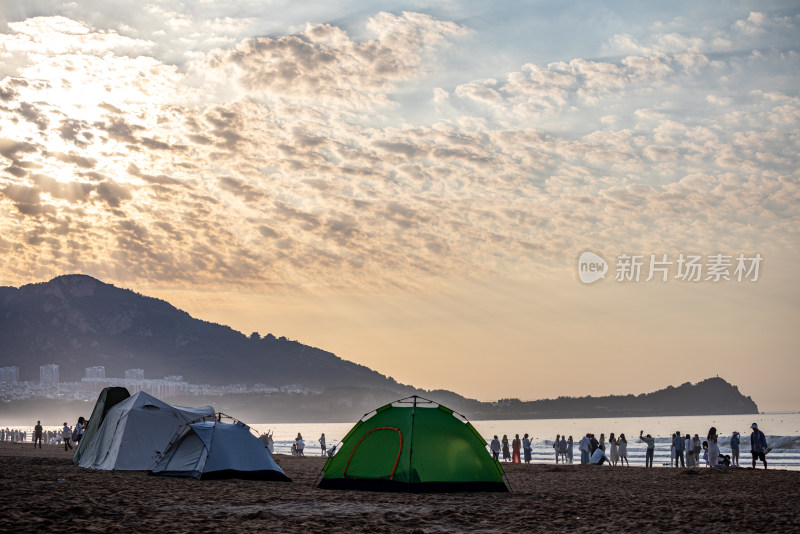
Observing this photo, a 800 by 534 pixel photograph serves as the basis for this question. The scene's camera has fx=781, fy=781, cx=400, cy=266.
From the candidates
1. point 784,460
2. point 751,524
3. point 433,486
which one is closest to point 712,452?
point 433,486

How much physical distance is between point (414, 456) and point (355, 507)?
353 centimetres

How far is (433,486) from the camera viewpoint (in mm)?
17734

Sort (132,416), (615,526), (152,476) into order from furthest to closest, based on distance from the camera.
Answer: (132,416), (152,476), (615,526)

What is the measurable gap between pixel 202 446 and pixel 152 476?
5.16 ft

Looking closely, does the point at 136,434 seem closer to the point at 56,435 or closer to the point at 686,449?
the point at 686,449

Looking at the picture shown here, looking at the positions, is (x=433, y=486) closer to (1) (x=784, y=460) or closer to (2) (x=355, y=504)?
(2) (x=355, y=504)

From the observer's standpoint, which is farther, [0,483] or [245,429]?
[245,429]

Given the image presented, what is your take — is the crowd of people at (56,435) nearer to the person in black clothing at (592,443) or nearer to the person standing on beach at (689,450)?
the person in black clothing at (592,443)

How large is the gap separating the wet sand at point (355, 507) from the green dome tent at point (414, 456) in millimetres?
550

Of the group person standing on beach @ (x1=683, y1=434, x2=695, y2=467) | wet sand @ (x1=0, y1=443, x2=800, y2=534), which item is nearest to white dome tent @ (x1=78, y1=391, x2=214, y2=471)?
wet sand @ (x1=0, y1=443, x2=800, y2=534)

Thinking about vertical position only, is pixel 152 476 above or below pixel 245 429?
below

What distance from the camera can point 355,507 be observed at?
14.7m

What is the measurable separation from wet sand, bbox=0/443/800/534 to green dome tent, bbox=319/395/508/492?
1.80ft

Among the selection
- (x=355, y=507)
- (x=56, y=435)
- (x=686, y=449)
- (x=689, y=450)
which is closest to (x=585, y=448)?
(x=686, y=449)
